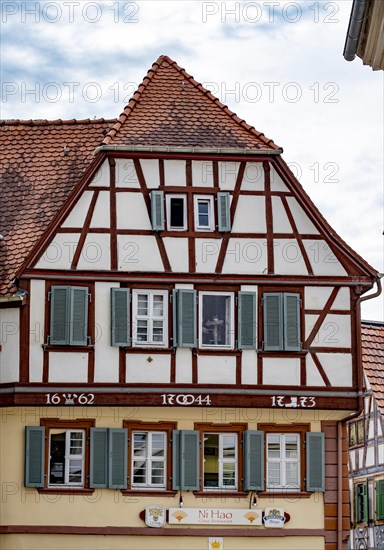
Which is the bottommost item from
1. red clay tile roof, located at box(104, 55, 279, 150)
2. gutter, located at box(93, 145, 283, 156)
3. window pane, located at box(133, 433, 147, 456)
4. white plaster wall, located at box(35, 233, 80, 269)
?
window pane, located at box(133, 433, 147, 456)

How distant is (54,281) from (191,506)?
5.59 m

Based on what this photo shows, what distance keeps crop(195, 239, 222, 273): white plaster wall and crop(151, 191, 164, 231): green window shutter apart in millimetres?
893

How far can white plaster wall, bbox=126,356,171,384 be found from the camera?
32.0 meters

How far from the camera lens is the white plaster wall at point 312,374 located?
1270 inches

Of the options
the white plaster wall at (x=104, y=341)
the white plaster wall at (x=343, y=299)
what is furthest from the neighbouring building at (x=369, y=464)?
the white plaster wall at (x=104, y=341)

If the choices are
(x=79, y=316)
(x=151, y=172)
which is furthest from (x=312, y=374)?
(x=151, y=172)

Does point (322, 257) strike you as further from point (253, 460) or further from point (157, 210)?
point (253, 460)

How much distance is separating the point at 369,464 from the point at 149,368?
1597 cm

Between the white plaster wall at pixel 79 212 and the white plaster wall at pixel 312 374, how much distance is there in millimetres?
5720

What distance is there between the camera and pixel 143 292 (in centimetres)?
3244

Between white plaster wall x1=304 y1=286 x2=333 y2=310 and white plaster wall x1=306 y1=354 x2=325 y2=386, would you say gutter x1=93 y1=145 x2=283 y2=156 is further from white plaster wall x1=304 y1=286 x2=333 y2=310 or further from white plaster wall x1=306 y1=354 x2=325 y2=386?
white plaster wall x1=306 y1=354 x2=325 y2=386

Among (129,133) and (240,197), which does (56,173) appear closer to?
A: (129,133)

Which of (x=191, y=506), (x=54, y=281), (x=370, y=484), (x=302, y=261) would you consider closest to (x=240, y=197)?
(x=302, y=261)

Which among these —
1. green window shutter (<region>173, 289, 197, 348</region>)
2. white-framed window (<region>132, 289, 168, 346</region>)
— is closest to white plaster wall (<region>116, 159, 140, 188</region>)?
white-framed window (<region>132, 289, 168, 346</region>)
